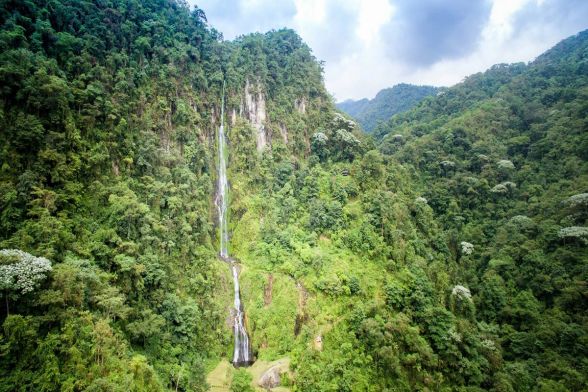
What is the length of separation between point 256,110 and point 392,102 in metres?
65.1

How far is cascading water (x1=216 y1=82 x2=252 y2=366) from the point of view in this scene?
2525cm

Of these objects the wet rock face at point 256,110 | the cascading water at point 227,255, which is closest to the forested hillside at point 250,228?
the wet rock face at point 256,110

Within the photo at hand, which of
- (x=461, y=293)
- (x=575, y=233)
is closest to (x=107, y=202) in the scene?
(x=461, y=293)

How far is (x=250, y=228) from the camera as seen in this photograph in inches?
1271

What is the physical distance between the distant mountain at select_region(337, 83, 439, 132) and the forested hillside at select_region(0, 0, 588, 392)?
45261mm

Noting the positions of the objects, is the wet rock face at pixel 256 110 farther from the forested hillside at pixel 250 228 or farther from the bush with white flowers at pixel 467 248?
the bush with white flowers at pixel 467 248

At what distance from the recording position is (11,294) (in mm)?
13602

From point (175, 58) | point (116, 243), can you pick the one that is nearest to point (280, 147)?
point (175, 58)

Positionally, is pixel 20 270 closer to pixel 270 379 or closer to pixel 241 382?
pixel 241 382

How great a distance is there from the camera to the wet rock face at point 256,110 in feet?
134

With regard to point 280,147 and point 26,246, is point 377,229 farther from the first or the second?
point 26,246

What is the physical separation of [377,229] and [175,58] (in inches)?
1022

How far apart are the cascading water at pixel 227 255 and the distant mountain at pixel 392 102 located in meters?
57.4

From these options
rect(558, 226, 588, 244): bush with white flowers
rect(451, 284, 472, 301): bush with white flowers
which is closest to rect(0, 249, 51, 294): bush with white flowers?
rect(451, 284, 472, 301): bush with white flowers
